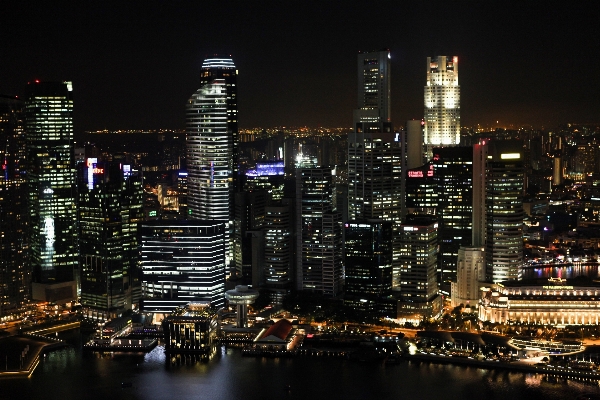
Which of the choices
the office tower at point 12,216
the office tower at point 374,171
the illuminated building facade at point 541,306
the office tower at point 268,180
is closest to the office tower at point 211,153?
the office tower at point 268,180

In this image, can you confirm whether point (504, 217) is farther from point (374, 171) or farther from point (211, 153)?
point (211, 153)

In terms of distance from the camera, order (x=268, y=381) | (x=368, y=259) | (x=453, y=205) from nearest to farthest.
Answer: (x=268, y=381), (x=368, y=259), (x=453, y=205)

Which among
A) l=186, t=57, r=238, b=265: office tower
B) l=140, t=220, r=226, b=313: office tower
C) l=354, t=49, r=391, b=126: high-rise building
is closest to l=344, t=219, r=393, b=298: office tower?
l=140, t=220, r=226, b=313: office tower

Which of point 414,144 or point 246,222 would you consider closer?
point 246,222

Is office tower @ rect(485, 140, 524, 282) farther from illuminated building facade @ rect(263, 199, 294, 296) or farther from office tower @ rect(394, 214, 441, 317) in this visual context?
illuminated building facade @ rect(263, 199, 294, 296)

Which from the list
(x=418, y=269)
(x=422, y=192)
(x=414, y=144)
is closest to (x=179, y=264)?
(x=418, y=269)

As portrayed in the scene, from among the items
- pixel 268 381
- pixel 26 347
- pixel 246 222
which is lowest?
pixel 268 381

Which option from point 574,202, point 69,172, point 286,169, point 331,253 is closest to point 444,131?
point 286,169

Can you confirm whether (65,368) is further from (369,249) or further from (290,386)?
(369,249)
